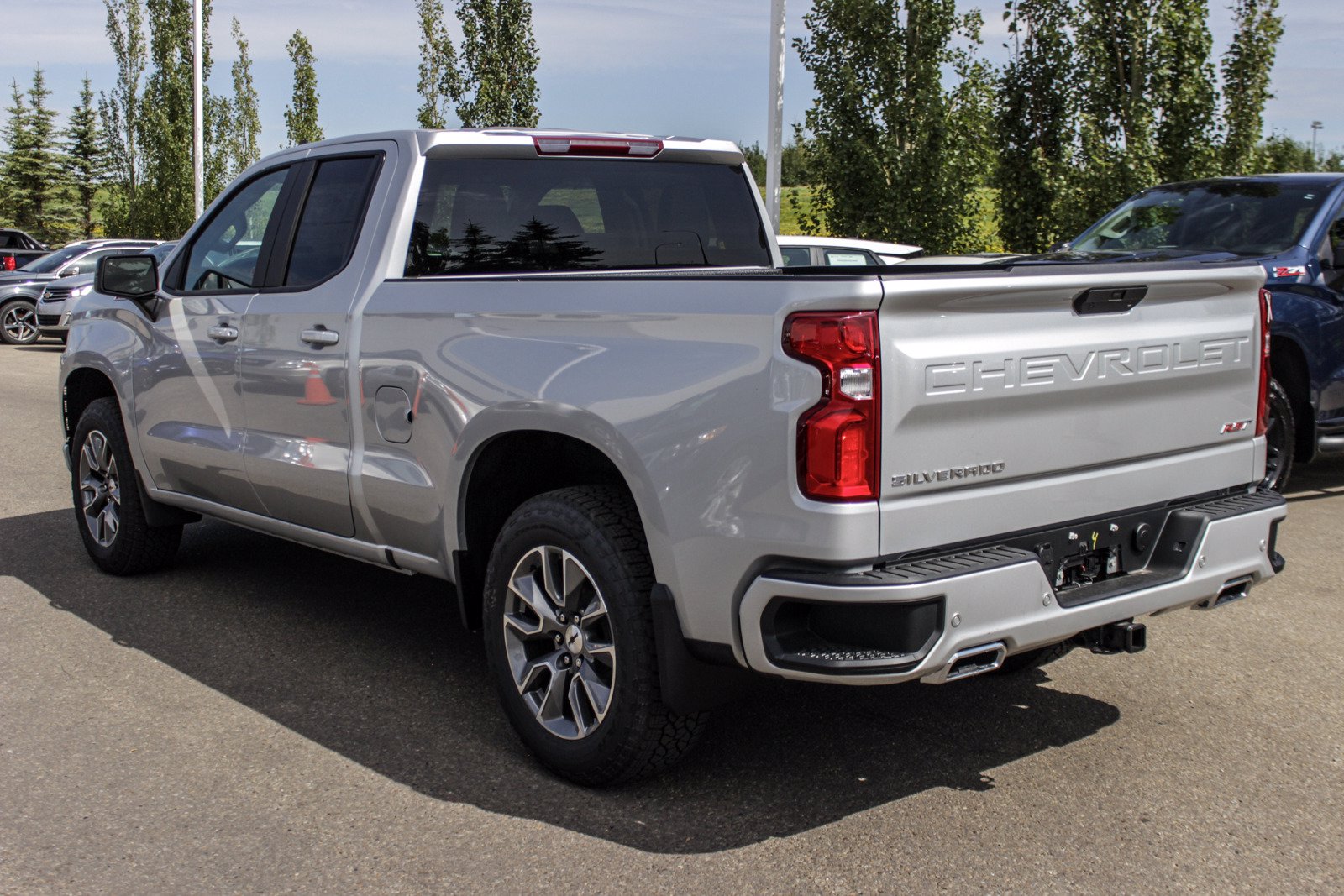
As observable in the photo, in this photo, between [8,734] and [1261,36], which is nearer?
[8,734]

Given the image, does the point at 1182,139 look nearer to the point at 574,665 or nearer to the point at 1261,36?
the point at 1261,36

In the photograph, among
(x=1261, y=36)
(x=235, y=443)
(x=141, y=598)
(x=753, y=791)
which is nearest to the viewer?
(x=753, y=791)

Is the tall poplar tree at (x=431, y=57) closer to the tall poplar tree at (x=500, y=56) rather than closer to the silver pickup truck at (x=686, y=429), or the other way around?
the tall poplar tree at (x=500, y=56)

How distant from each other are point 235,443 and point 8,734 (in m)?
1.48

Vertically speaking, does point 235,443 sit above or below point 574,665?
above

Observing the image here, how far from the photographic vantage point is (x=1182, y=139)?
53.0 feet

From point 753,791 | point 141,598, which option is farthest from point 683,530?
point 141,598

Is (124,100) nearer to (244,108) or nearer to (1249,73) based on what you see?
(244,108)

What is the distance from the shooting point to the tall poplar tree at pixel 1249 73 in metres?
16.2

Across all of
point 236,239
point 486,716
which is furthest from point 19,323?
point 486,716

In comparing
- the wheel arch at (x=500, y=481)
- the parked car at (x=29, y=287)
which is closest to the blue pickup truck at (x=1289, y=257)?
the wheel arch at (x=500, y=481)

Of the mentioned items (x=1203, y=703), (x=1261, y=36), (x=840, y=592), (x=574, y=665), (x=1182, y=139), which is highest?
(x=1261, y=36)

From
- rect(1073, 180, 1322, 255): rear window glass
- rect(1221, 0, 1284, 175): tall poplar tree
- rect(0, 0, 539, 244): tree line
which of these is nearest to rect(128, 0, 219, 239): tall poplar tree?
rect(0, 0, 539, 244): tree line

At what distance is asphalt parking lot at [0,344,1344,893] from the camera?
138 inches
